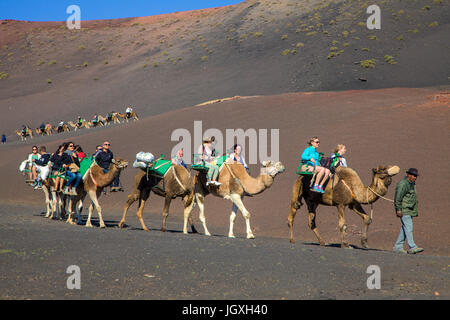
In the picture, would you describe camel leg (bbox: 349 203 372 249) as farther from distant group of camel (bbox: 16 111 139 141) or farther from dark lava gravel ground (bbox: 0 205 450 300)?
distant group of camel (bbox: 16 111 139 141)

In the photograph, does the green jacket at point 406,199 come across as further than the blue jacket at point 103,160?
No

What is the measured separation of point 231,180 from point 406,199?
14.4 ft

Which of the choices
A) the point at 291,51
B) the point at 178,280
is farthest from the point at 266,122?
the point at 291,51

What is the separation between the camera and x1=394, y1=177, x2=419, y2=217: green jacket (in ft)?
44.3

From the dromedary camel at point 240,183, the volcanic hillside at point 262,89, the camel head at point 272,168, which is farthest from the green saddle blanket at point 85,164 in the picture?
the camel head at point 272,168

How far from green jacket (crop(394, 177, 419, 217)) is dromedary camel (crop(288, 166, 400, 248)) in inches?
16.3

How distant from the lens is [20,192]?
32281 mm

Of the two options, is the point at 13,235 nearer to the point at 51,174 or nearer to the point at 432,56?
the point at 51,174

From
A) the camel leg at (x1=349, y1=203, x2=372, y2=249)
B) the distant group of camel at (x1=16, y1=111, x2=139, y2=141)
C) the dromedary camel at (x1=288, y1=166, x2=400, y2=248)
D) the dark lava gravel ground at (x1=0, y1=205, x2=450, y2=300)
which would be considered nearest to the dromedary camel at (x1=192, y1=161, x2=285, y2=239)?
the dromedary camel at (x1=288, y1=166, x2=400, y2=248)

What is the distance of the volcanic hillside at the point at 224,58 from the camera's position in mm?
57406

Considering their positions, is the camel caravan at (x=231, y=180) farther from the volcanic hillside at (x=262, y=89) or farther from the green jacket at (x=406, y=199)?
the volcanic hillside at (x=262, y=89)

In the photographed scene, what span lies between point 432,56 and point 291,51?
15.4 meters

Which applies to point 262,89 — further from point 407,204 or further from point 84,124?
point 407,204

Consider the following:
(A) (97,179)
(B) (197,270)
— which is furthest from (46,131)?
(B) (197,270)
